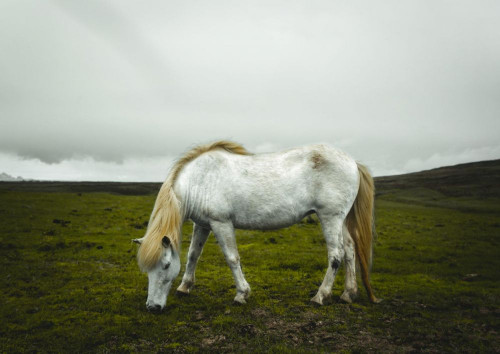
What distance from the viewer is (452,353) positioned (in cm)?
418

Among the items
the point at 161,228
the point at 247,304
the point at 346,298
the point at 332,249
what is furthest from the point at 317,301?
the point at 161,228

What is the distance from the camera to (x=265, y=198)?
612 centimetres

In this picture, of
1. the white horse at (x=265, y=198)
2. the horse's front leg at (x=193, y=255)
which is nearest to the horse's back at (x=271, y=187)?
the white horse at (x=265, y=198)

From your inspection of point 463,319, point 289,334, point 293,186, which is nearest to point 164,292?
point 289,334

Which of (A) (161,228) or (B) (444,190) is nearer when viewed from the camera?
(A) (161,228)

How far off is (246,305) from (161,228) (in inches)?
90.3

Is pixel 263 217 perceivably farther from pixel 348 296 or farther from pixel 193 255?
pixel 348 296

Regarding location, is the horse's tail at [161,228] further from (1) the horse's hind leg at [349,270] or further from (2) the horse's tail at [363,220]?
(2) the horse's tail at [363,220]

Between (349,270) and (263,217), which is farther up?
(263,217)

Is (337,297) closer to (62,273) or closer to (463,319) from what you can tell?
(463,319)

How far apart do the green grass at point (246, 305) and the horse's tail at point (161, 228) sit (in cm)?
111

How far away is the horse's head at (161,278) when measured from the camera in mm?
5469

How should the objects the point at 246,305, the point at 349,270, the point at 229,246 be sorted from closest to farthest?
the point at 246,305
the point at 229,246
the point at 349,270

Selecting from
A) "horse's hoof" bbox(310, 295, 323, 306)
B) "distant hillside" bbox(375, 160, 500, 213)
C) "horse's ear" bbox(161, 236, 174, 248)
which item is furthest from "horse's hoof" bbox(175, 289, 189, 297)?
"distant hillside" bbox(375, 160, 500, 213)
